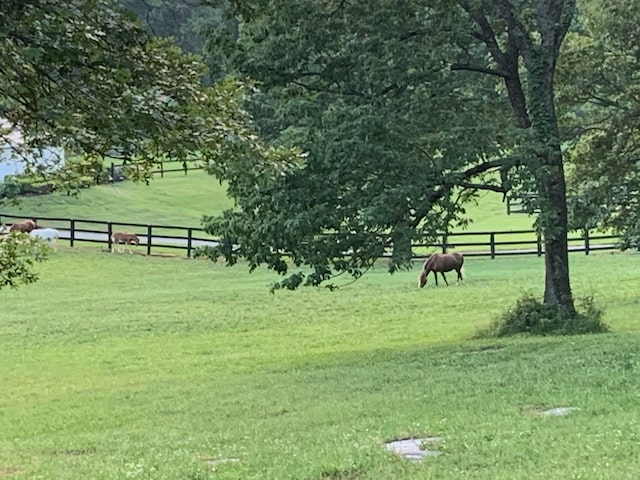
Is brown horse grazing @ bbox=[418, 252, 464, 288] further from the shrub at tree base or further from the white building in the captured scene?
the white building

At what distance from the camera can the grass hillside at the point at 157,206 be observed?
42281 mm

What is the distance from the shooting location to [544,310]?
14.7 m

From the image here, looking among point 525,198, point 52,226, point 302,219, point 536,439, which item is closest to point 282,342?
point 302,219

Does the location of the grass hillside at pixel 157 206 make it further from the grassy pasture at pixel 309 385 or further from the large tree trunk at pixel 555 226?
the large tree trunk at pixel 555 226

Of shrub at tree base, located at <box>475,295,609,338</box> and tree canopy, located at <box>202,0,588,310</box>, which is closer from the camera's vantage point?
tree canopy, located at <box>202,0,588,310</box>

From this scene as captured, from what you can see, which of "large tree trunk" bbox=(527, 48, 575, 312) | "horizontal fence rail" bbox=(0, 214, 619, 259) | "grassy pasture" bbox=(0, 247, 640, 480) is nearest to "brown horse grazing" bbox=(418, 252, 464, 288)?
"grassy pasture" bbox=(0, 247, 640, 480)

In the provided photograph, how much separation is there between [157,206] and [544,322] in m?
34.9

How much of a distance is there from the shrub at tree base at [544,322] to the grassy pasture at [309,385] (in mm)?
565

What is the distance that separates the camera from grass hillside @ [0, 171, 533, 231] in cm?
4228

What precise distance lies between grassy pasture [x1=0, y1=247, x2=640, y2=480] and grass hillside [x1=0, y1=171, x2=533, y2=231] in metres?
18.1

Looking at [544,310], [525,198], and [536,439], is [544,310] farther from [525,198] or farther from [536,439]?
[536,439]

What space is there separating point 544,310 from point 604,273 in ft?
35.4

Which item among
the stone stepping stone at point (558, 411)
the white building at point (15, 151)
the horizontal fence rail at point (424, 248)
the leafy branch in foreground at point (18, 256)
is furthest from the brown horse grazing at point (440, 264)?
the white building at point (15, 151)

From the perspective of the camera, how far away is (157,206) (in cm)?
4694
